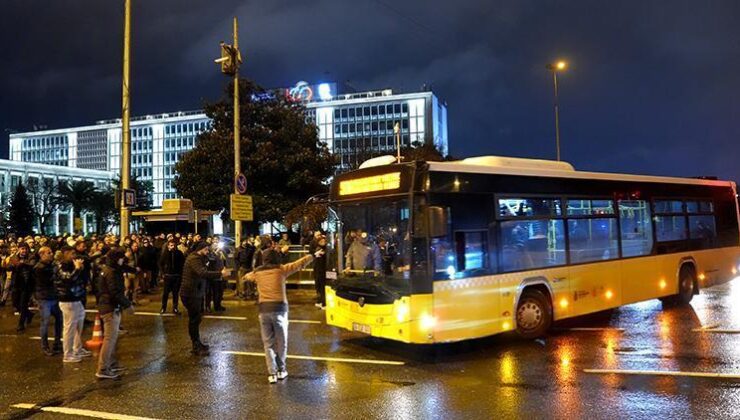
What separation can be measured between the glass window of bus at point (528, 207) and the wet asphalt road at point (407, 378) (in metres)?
2.19

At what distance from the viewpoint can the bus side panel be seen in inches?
324

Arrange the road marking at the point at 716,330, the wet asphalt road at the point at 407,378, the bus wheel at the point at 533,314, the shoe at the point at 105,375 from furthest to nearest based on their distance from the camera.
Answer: the road marking at the point at 716,330 < the bus wheel at the point at 533,314 < the shoe at the point at 105,375 < the wet asphalt road at the point at 407,378

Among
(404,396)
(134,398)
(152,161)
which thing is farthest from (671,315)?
(152,161)

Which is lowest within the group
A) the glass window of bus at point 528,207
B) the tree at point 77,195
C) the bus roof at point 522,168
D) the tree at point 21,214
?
the glass window of bus at point 528,207

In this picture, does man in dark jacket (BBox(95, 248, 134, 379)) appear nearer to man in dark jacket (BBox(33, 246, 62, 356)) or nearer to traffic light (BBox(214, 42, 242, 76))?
man in dark jacket (BBox(33, 246, 62, 356))

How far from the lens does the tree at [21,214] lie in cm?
6762

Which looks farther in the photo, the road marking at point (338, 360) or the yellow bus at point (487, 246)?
the road marking at point (338, 360)

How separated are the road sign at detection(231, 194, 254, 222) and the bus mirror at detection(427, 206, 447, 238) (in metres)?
10.6

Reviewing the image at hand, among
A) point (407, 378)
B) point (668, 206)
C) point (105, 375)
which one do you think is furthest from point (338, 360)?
point (668, 206)

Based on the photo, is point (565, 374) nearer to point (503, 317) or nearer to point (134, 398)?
point (503, 317)

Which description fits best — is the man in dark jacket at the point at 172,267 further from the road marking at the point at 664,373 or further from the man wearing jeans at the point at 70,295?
the road marking at the point at 664,373

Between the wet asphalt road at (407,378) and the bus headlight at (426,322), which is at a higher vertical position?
the bus headlight at (426,322)

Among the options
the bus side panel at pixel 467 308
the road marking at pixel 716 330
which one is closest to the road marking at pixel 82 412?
the bus side panel at pixel 467 308

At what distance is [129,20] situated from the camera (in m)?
17.6
